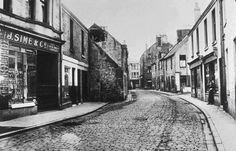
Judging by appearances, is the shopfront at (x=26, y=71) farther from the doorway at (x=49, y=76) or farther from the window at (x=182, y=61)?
the window at (x=182, y=61)

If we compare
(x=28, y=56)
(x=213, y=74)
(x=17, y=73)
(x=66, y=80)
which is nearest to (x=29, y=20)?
(x=28, y=56)

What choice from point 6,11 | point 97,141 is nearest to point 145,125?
point 97,141

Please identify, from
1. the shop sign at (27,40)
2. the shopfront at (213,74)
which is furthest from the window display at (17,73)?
the shopfront at (213,74)

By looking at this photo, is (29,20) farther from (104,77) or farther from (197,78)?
(197,78)

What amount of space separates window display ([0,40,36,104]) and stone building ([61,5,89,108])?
290 centimetres

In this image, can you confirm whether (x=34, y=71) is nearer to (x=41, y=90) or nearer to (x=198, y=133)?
(x=41, y=90)

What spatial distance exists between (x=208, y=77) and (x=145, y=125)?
10539mm

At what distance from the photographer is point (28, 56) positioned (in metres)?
12.0

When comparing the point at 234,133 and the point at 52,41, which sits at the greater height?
the point at 52,41

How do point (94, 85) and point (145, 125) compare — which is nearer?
point (145, 125)

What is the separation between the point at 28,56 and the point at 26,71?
2.36ft

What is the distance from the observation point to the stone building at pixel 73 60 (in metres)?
15.8

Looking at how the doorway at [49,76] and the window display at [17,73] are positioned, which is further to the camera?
the doorway at [49,76]

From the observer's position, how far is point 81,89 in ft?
64.5
